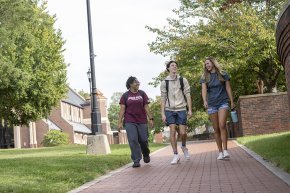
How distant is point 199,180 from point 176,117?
311 centimetres

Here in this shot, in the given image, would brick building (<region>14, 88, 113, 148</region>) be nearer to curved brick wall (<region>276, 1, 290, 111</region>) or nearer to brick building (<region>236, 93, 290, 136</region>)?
brick building (<region>236, 93, 290, 136</region>)

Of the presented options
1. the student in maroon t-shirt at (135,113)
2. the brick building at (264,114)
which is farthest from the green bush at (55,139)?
the student in maroon t-shirt at (135,113)

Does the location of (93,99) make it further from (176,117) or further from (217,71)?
(217,71)

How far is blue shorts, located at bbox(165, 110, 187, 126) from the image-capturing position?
9883mm

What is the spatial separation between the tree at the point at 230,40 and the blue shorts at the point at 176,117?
44.0 ft

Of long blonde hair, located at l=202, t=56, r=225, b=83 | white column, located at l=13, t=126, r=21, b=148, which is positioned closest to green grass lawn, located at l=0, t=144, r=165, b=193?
long blonde hair, located at l=202, t=56, r=225, b=83

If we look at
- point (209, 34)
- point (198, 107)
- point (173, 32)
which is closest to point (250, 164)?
point (209, 34)

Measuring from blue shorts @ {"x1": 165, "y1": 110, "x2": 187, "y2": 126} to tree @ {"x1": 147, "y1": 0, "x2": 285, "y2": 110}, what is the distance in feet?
44.0

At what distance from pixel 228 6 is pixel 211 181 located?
64.0 ft

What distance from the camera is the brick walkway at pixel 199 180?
6.04 m

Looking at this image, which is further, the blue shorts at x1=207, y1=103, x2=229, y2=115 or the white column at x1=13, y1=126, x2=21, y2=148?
the white column at x1=13, y1=126, x2=21, y2=148

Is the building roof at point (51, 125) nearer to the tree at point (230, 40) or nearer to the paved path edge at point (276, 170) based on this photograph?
the tree at point (230, 40)

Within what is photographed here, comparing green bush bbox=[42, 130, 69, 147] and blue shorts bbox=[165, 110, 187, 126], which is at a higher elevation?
green bush bbox=[42, 130, 69, 147]

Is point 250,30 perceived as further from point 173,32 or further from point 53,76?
point 53,76
